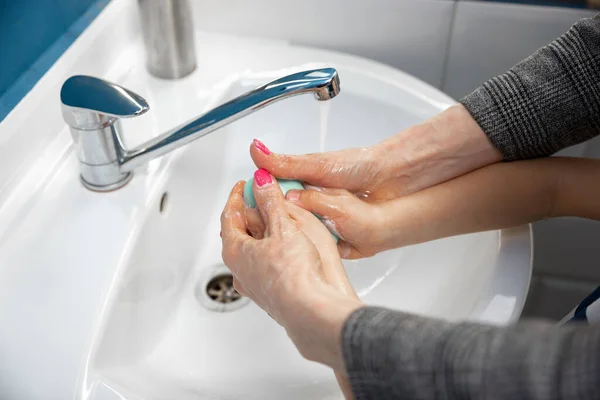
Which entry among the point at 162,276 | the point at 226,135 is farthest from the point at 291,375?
the point at 226,135

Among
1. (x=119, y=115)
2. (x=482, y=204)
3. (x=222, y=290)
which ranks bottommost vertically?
(x=222, y=290)

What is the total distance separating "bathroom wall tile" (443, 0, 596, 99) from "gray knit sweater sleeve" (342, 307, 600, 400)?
21.4 inches

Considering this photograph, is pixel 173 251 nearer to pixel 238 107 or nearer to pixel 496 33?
pixel 238 107

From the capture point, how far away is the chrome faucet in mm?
516

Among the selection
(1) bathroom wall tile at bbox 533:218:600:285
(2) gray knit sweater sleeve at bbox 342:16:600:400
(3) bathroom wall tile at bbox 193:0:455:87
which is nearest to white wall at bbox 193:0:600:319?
(3) bathroom wall tile at bbox 193:0:455:87

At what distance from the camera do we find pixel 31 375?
0.48 metres

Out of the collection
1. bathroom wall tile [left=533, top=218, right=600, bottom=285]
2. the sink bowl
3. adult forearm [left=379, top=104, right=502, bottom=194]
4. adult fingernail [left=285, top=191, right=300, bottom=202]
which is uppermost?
adult forearm [left=379, top=104, right=502, bottom=194]

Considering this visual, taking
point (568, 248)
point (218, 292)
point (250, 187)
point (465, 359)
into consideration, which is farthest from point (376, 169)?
point (568, 248)

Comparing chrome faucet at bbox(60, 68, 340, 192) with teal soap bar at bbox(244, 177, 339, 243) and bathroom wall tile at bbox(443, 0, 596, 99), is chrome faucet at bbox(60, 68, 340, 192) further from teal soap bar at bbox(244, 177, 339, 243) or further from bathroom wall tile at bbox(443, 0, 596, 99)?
bathroom wall tile at bbox(443, 0, 596, 99)

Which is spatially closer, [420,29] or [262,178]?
[262,178]

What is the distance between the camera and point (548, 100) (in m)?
0.59

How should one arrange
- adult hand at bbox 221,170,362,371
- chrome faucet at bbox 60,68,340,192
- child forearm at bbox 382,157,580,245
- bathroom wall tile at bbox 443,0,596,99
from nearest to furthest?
adult hand at bbox 221,170,362,371 < chrome faucet at bbox 60,68,340,192 < child forearm at bbox 382,157,580,245 < bathroom wall tile at bbox 443,0,596,99

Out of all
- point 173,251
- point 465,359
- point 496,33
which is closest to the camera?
point 465,359

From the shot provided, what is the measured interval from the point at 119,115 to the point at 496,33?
1.69ft
